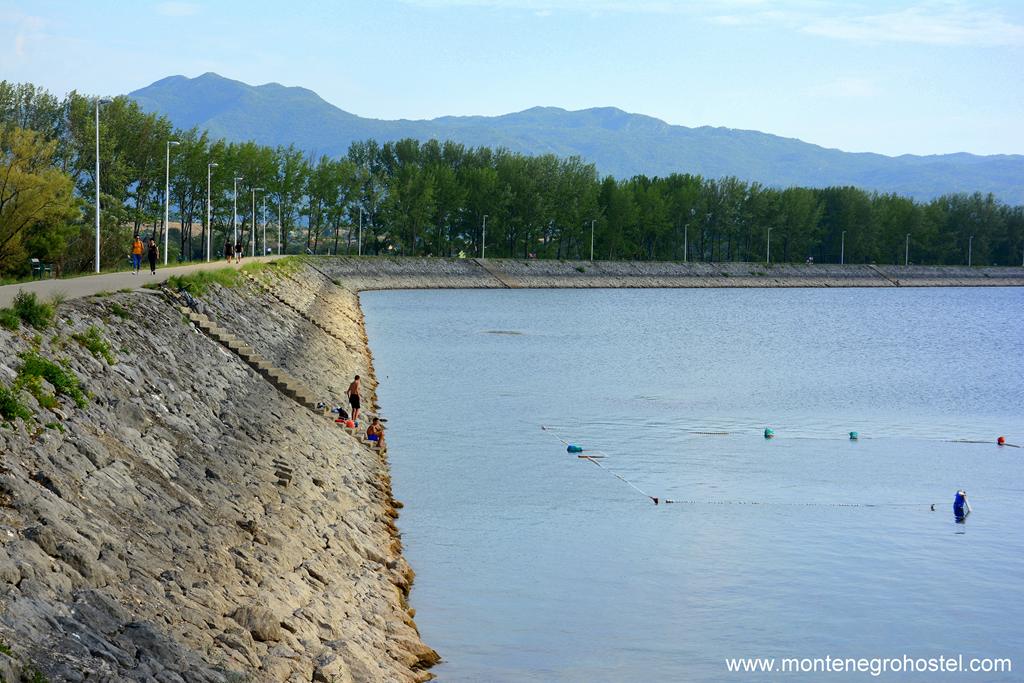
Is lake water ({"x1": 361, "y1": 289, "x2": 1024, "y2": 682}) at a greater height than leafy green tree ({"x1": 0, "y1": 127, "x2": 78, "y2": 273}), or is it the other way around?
leafy green tree ({"x1": 0, "y1": 127, "x2": 78, "y2": 273})

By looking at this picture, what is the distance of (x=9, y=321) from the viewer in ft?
66.4

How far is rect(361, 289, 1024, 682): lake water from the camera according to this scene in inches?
719

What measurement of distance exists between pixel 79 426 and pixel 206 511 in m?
2.28

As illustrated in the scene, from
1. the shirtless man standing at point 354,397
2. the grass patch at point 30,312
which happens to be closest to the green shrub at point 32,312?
the grass patch at point 30,312

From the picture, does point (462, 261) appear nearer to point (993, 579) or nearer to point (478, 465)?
point (478, 465)

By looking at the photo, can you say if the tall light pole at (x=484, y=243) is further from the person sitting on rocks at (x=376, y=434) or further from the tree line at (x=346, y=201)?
the person sitting on rocks at (x=376, y=434)

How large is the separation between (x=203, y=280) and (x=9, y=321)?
82.4 ft

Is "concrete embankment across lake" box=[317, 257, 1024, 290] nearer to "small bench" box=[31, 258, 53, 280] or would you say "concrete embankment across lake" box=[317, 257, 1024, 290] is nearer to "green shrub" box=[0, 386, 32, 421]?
"small bench" box=[31, 258, 53, 280]

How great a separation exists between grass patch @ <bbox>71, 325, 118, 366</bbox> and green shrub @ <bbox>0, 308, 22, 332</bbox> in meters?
1.90

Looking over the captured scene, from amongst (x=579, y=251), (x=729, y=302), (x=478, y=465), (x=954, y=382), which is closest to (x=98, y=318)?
(x=478, y=465)

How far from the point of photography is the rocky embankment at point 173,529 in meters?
12.2

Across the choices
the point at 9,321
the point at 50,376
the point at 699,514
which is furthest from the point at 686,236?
the point at 50,376

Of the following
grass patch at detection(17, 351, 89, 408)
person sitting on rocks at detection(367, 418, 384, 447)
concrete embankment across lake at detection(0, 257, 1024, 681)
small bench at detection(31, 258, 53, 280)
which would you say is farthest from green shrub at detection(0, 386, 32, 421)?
small bench at detection(31, 258, 53, 280)

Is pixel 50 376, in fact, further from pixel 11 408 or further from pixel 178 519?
pixel 178 519
